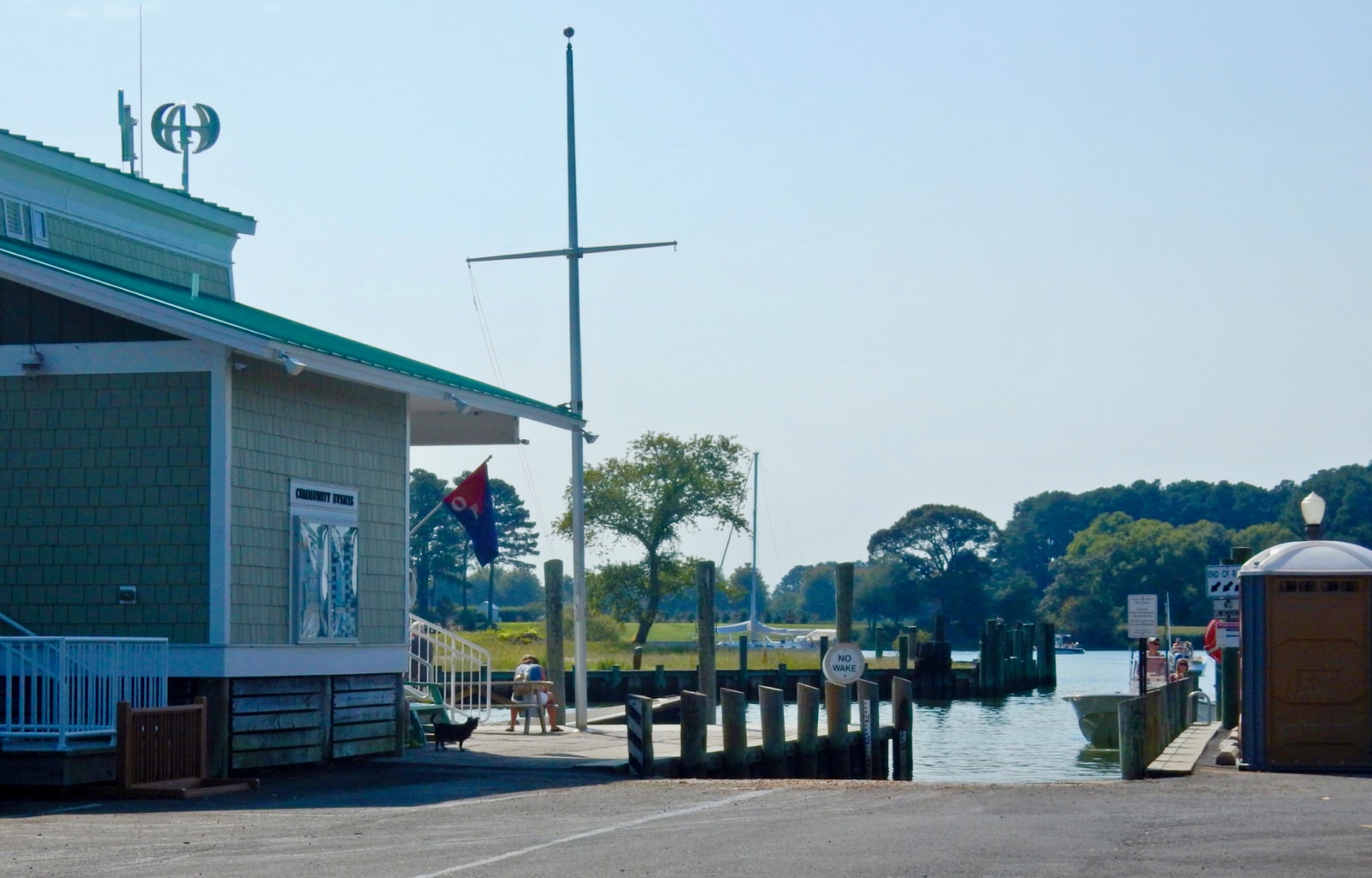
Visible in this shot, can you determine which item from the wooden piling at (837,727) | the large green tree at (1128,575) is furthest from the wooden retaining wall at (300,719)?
the large green tree at (1128,575)

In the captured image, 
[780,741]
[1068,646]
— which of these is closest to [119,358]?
[780,741]

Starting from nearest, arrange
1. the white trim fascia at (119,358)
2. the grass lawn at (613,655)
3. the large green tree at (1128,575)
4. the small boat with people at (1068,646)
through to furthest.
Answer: the white trim fascia at (119,358) < the grass lawn at (613,655) < the large green tree at (1128,575) < the small boat with people at (1068,646)

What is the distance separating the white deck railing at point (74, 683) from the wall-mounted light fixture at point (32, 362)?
2.94 m

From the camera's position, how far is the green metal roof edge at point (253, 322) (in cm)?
1841

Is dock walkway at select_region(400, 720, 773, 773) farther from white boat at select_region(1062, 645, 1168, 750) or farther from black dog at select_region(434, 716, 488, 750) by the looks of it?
white boat at select_region(1062, 645, 1168, 750)

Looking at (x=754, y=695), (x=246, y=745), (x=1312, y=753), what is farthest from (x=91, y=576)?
(x=754, y=695)

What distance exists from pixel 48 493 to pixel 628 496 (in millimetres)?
62909

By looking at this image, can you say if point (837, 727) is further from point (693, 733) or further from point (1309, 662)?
point (1309, 662)

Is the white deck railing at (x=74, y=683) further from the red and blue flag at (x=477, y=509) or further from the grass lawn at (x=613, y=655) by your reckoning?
the grass lawn at (x=613, y=655)

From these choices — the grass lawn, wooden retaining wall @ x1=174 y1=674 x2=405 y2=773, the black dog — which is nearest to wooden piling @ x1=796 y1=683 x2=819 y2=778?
the black dog

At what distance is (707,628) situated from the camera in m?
30.0

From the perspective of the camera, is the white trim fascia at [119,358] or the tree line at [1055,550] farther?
the tree line at [1055,550]

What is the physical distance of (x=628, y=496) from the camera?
3201 inches

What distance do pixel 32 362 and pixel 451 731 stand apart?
7.08 meters
